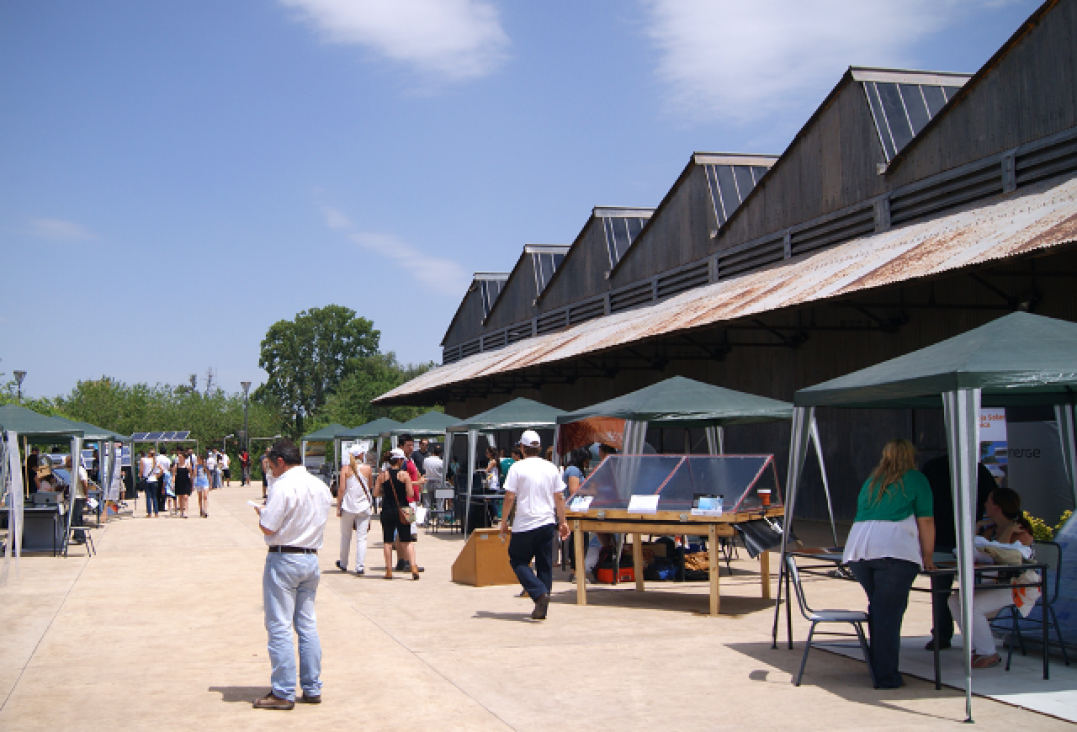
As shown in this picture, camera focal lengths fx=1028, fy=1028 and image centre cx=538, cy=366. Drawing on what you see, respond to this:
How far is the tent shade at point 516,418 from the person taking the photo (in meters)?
19.3

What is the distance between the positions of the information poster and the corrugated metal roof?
2.11m

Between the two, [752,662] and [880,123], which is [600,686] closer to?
[752,662]

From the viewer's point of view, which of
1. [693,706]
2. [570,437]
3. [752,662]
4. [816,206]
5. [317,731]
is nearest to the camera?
[317,731]

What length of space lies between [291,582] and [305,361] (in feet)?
319

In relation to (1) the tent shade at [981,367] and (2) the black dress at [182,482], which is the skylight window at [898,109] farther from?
(2) the black dress at [182,482]

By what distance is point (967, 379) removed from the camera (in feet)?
21.8

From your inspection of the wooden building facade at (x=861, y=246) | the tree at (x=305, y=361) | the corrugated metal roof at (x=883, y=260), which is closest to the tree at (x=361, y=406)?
the tree at (x=305, y=361)

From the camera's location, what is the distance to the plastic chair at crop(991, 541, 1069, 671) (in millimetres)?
7586

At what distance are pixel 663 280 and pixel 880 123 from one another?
9824 millimetres

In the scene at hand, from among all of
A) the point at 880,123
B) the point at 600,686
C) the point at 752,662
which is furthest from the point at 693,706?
the point at 880,123

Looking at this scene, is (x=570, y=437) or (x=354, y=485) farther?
(x=570, y=437)

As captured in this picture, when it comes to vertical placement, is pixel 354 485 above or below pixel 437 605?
above

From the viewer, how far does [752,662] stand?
26.1 feet

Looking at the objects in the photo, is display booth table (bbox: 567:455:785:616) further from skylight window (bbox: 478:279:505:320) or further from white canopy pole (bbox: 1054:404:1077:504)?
skylight window (bbox: 478:279:505:320)
